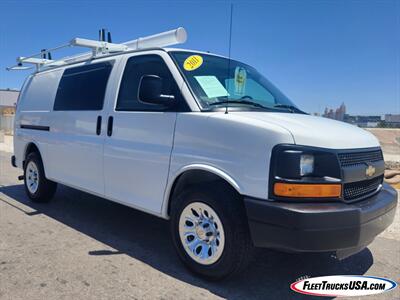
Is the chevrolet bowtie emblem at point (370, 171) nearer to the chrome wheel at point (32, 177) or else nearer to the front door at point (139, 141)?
the front door at point (139, 141)

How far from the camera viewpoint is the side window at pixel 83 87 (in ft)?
15.0

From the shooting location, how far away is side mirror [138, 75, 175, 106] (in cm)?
346

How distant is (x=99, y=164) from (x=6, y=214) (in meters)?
2.05

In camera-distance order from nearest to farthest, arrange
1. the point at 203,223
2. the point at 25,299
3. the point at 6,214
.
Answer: the point at 25,299 → the point at 203,223 → the point at 6,214

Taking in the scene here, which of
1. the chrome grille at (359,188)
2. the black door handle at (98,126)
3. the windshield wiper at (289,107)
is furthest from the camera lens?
the black door handle at (98,126)

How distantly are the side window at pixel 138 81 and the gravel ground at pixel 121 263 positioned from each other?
1588 mm

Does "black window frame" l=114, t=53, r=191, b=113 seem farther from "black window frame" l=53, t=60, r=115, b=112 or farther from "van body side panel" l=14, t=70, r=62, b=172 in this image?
"van body side panel" l=14, t=70, r=62, b=172

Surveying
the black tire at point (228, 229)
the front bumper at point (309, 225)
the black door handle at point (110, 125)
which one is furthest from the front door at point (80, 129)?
the front bumper at point (309, 225)

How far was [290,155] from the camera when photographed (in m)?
2.78

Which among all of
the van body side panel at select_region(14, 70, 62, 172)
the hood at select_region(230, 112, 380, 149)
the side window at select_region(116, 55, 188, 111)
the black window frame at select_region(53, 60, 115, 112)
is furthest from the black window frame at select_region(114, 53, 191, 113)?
the van body side panel at select_region(14, 70, 62, 172)

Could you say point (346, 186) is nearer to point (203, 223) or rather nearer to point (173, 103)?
point (203, 223)

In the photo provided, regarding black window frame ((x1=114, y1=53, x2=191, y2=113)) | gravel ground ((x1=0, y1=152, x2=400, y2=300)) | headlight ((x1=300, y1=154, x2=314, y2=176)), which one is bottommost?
gravel ground ((x1=0, y1=152, x2=400, y2=300))

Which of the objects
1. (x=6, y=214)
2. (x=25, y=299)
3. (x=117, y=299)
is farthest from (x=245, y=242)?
(x=6, y=214)

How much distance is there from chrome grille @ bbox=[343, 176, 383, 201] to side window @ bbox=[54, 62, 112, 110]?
116 inches
